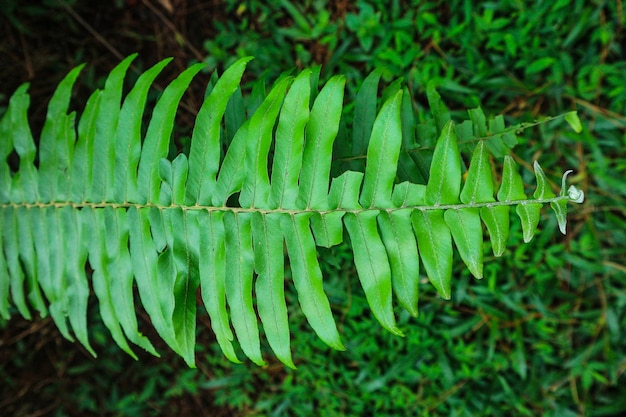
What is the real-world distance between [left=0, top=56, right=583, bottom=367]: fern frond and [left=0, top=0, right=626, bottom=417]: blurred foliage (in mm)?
936

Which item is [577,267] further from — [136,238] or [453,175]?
[136,238]

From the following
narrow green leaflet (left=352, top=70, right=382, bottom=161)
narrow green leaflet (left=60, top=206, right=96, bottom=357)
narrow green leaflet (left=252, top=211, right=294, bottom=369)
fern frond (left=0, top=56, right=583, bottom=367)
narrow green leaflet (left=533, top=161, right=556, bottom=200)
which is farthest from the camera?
narrow green leaflet (left=60, top=206, right=96, bottom=357)

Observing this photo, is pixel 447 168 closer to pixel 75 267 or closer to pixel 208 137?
pixel 208 137

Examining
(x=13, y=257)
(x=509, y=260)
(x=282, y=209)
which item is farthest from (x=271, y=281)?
(x=509, y=260)

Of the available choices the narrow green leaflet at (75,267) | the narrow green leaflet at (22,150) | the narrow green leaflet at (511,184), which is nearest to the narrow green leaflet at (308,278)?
the narrow green leaflet at (511,184)

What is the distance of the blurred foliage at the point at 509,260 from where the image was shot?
8.41ft

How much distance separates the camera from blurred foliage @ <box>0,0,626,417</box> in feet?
8.41

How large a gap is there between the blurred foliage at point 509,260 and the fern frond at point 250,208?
94 cm

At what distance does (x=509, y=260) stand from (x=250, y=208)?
1.46 meters

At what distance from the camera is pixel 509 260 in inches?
100

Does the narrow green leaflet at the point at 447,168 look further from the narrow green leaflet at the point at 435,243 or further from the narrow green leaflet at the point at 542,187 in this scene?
the narrow green leaflet at the point at 542,187

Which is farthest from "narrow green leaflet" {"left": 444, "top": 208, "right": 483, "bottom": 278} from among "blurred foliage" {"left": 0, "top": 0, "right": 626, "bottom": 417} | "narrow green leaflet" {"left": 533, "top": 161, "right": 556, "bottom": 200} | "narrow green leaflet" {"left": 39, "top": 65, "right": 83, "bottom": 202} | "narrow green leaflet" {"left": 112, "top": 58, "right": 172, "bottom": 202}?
"narrow green leaflet" {"left": 39, "top": 65, "right": 83, "bottom": 202}

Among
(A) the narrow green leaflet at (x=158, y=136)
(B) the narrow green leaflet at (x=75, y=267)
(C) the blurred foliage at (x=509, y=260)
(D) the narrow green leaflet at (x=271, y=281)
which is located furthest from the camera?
(C) the blurred foliage at (x=509, y=260)

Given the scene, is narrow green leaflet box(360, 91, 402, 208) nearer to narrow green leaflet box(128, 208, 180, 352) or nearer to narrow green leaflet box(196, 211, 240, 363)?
narrow green leaflet box(196, 211, 240, 363)
